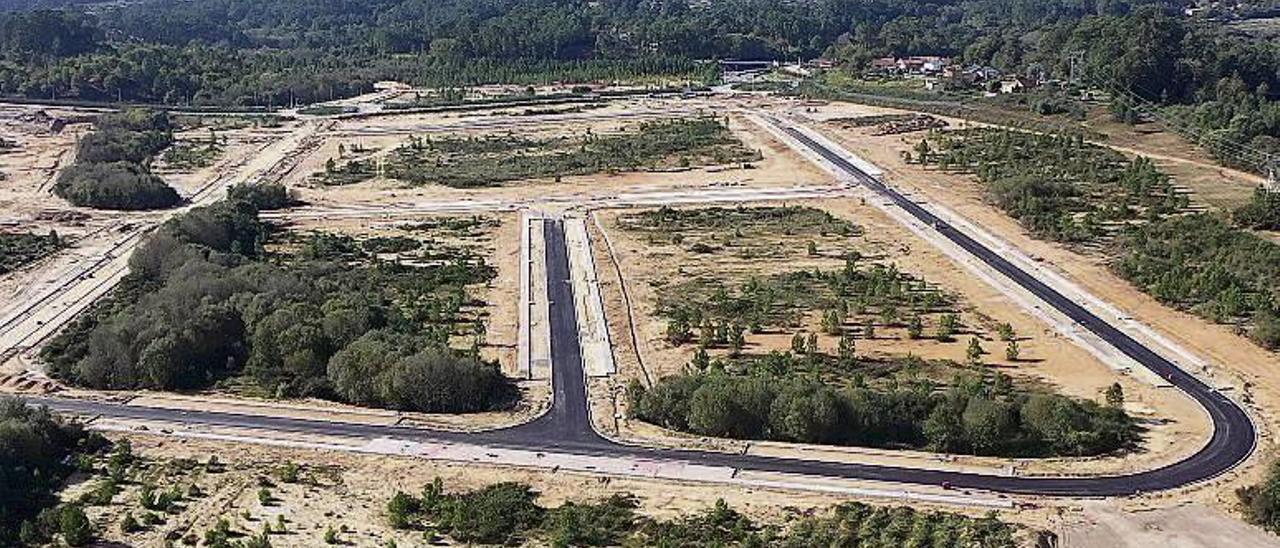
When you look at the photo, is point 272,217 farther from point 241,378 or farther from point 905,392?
point 905,392

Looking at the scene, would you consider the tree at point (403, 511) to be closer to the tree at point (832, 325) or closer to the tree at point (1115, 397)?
the tree at point (832, 325)

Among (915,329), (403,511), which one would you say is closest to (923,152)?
(915,329)

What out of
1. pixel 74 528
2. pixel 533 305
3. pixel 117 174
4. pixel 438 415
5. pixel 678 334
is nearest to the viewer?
pixel 74 528

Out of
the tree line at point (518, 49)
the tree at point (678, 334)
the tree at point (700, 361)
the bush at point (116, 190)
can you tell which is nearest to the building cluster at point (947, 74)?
the tree line at point (518, 49)

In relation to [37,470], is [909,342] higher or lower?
lower

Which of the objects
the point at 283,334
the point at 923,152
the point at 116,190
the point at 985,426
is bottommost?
the point at 985,426

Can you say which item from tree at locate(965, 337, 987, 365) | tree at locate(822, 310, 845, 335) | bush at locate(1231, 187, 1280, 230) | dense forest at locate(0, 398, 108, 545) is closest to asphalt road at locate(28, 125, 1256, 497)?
dense forest at locate(0, 398, 108, 545)

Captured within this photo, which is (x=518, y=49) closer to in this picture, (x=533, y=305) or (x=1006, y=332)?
(x=533, y=305)
